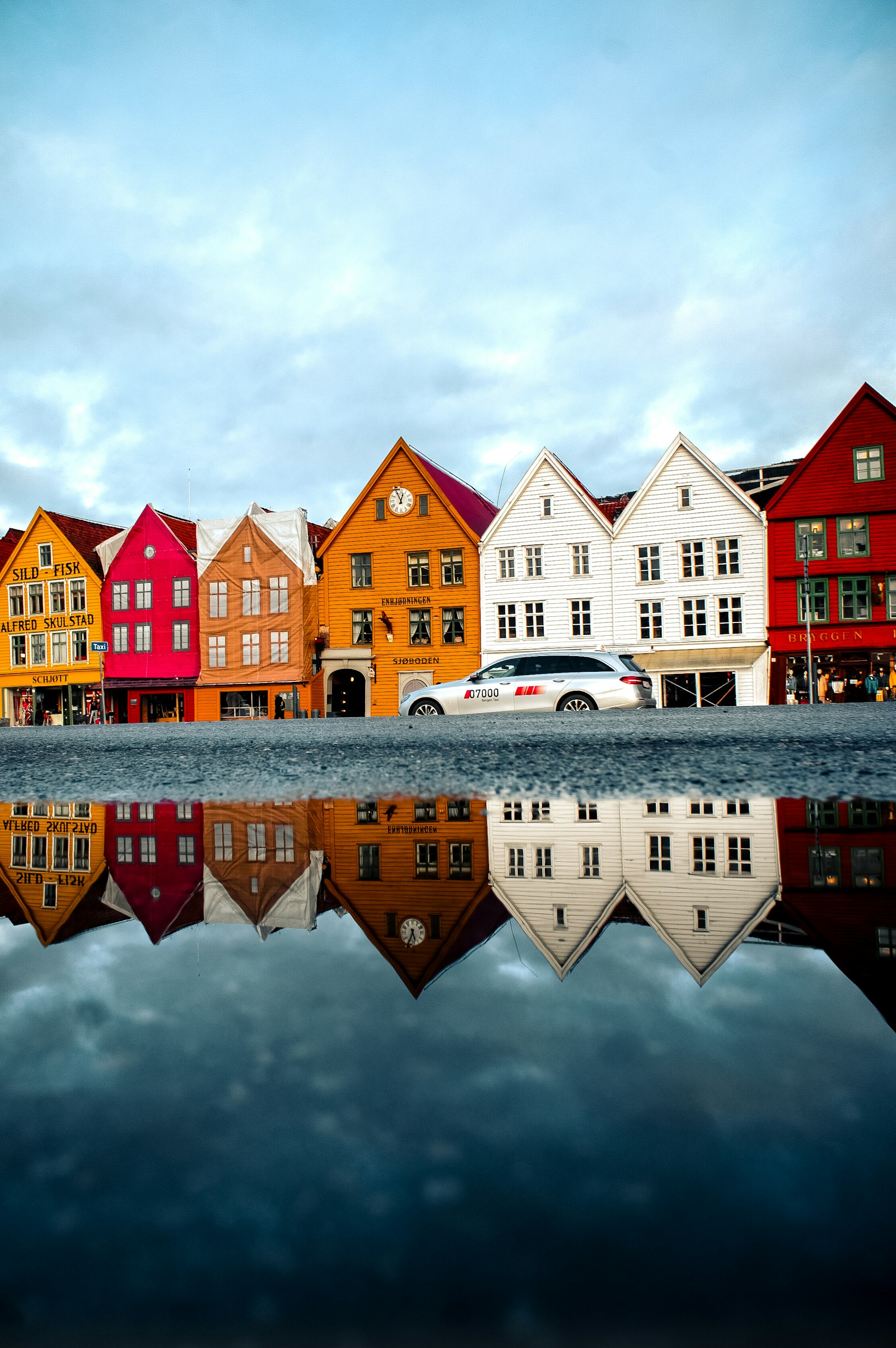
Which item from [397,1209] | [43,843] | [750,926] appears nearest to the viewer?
[397,1209]

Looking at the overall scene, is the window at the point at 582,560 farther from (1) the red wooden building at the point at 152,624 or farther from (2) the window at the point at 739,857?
(2) the window at the point at 739,857

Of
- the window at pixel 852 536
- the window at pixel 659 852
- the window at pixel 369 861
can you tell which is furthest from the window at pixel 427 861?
the window at pixel 852 536

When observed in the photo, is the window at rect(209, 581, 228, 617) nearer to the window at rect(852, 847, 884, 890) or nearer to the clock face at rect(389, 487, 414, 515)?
the clock face at rect(389, 487, 414, 515)

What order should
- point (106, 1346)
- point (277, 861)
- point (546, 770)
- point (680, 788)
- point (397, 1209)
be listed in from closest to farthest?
point (106, 1346) → point (397, 1209) → point (277, 861) → point (680, 788) → point (546, 770)

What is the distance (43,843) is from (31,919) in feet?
4.70

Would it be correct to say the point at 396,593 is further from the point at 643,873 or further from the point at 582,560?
the point at 643,873

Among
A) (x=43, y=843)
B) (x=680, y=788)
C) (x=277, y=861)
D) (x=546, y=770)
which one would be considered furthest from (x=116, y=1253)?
(x=546, y=770)

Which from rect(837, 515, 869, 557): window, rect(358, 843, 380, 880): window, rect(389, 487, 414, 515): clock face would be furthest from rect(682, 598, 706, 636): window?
rect(358, 843, 380, 880): window

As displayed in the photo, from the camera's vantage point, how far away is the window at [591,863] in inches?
90.4

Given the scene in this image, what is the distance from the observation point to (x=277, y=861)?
2668 millimetres

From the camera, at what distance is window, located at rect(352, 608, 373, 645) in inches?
1563

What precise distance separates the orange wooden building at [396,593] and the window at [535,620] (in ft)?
7.19

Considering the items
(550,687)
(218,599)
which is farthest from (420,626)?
(550,687)

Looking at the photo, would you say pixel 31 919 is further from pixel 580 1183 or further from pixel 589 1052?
pixel 580 1183
